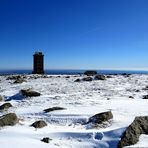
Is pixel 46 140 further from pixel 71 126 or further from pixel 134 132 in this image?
pixel 134 132

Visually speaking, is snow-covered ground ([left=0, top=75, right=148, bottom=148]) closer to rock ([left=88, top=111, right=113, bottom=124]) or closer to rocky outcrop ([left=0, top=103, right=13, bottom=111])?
rock ([left=88, top=111, right=113, bottom=124])

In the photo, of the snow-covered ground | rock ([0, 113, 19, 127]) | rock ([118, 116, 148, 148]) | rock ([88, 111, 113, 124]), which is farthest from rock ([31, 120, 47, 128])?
rock ([118, 116, 148, 148])

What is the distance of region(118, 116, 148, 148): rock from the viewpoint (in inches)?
303

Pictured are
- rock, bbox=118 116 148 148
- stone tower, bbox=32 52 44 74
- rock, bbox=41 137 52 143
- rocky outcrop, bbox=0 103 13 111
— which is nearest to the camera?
rock, bbox=118 116 148 148

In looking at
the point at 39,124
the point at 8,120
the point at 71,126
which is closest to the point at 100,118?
the point at 71,126

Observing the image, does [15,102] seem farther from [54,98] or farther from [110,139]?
[110,139]

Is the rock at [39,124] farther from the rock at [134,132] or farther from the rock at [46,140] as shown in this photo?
the rock at [134,132]

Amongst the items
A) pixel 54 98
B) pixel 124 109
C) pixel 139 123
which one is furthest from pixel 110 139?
pixel 54 98

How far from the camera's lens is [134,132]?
26.4 ft

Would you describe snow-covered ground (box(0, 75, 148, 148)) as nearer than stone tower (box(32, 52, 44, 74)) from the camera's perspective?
Yes

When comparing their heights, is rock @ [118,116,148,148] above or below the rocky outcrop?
above

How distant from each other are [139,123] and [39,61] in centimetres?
3105

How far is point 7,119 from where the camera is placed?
32.0 ft

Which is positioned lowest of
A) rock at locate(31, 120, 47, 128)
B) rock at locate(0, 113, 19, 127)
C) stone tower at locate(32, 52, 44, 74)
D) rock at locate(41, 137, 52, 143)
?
rock at locate(41, 137, 52, 143)
